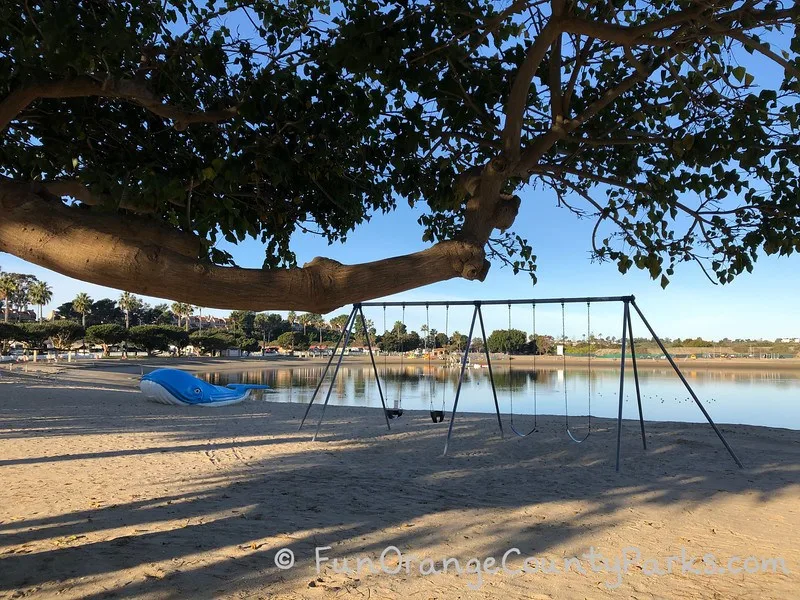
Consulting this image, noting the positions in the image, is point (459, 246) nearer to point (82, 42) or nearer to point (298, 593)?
point (298, 593)

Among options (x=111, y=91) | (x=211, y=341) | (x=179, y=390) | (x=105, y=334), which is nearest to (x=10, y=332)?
(x=105, y=334)

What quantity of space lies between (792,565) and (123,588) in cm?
504

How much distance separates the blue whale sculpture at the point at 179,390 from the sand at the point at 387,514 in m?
5.75

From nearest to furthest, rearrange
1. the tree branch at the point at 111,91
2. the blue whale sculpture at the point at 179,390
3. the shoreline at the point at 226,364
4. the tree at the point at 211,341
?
1. the tree branch at the point at 111,91
2. the blue whale sculpture at the point at 179,390
3. the shoreline at the point at 226,364
4. the tree at the point at 211,341

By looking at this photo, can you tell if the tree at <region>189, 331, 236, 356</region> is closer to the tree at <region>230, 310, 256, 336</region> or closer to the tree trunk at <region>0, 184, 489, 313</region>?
the tree at <region>230, 310, 256, 336</region>

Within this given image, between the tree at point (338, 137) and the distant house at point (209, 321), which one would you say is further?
the distant house at point (209, 321)

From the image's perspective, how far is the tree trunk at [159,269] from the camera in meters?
2.79

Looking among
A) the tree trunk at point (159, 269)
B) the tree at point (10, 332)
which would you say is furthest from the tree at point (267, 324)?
the tree trunk at point (159, 269)

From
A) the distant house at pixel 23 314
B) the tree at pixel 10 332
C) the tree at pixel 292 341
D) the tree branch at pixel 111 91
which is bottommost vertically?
the tree at pixel 292 341

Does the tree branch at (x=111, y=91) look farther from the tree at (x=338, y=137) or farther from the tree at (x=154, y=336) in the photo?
the tree at (x=154, y=336)

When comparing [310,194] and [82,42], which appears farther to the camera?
[310,194]

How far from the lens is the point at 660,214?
5703mm

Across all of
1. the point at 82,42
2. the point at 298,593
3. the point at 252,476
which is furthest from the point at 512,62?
the point at 252,476

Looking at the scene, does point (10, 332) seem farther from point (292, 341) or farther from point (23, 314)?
point (23, 314)
